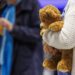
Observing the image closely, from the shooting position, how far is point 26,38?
6.13 ft

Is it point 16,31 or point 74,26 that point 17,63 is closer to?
point 16,31

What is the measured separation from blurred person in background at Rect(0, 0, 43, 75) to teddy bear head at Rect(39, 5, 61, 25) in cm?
86

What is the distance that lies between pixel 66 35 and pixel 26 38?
980 mm

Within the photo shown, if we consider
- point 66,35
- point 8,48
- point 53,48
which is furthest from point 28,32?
point 66,35

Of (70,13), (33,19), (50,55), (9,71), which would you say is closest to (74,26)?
(70,13)

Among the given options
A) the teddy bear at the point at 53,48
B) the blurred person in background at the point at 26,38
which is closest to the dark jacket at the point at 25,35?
the blurred person in background at the point at 26,38

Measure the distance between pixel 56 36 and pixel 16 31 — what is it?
3.07 ft

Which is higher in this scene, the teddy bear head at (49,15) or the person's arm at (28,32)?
the teddy bear head at (49,15)

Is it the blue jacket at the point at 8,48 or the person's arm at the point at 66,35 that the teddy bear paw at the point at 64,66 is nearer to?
the person's arm at the point at 66,35

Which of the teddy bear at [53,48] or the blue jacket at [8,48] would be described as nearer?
the teddy bear at [53,48]

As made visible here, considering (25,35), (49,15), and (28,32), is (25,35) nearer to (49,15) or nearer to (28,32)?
(28,32)

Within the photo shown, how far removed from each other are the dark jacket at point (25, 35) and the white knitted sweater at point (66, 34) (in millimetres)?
883

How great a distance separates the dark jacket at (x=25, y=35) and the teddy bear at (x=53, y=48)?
2.67ft

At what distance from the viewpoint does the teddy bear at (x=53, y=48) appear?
3.04ft
